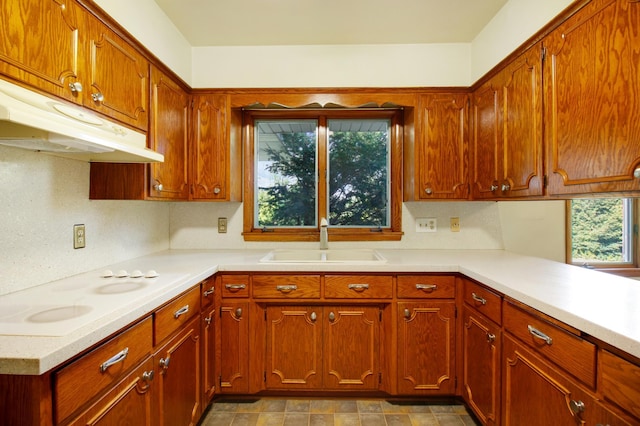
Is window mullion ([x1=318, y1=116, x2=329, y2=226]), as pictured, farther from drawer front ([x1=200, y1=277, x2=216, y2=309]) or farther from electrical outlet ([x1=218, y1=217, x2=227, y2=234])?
drawer front ([x1=200, y1=277, x2=216, y2=309])

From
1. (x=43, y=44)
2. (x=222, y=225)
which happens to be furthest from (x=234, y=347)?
(x=43, y=44)

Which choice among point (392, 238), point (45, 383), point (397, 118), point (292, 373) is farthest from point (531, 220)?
point (45, 383)

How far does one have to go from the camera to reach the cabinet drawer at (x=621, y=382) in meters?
0.78

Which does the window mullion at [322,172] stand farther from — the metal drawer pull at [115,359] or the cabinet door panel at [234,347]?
the metal drawer pull at [115,359]

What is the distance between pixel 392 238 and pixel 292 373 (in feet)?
3.92

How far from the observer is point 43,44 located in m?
1.05

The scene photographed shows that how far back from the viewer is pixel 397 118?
2.41 meters

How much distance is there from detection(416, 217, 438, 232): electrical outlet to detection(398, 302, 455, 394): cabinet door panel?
2.35ft

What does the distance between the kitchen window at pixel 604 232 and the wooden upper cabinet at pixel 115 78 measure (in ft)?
8.73

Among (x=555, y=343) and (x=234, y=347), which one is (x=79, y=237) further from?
(x=555, y=343)

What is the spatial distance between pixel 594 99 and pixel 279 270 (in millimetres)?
1656

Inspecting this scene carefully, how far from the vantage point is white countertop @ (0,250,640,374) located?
77cm

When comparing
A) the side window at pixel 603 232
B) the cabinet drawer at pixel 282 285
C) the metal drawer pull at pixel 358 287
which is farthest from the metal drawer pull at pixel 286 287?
the side window at pixel 603 232

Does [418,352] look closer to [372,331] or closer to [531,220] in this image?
[372,331]
